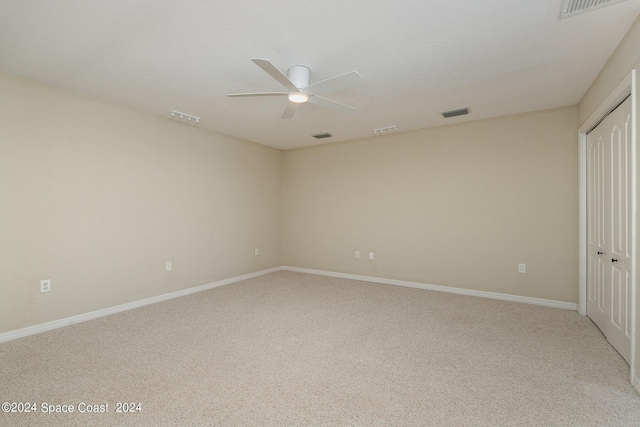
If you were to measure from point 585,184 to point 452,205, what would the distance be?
1481 millimetres

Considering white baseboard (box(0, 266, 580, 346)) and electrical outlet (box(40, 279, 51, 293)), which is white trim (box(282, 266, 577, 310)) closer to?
white baseboard (box(0, 266, 580, 346))

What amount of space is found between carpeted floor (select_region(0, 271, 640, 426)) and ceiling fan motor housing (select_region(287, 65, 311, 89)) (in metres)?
2.30

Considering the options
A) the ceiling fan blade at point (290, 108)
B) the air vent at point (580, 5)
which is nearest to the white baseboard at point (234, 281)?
the air vent at point (580, 5)

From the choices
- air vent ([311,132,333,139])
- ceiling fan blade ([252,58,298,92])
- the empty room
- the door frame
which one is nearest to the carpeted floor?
the empty room

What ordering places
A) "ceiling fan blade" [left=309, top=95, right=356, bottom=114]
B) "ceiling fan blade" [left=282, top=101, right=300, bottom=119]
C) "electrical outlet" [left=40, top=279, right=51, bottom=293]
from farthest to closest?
"electrical outlet" [left=40, top=279, right=51, bottom=293]
"ceiling fan blade" [left=282, top=101, right=300, bottom=119]
"ceiling fan blade" [left=309, top=95, right=356, bottom=114]

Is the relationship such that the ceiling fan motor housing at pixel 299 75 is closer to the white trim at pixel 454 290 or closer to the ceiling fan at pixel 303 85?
the ceiling fan at pixel 303 85

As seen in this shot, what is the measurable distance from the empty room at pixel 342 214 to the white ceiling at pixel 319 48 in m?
0.02

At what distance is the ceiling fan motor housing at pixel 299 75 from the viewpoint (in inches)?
103

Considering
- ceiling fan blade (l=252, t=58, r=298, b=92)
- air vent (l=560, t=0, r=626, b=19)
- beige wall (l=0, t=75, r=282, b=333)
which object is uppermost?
air vent (l=560, t=0, r=626, b=19)

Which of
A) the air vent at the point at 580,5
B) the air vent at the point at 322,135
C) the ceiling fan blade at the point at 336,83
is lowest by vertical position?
the ceiling fan blade at the point at 336,83

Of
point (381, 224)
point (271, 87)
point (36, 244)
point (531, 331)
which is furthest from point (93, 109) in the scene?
point (531, 331)

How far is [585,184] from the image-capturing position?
11.2ft

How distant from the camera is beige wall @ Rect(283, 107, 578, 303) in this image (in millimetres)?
3771

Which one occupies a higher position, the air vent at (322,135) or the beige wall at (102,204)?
the air vent at (322,135)
